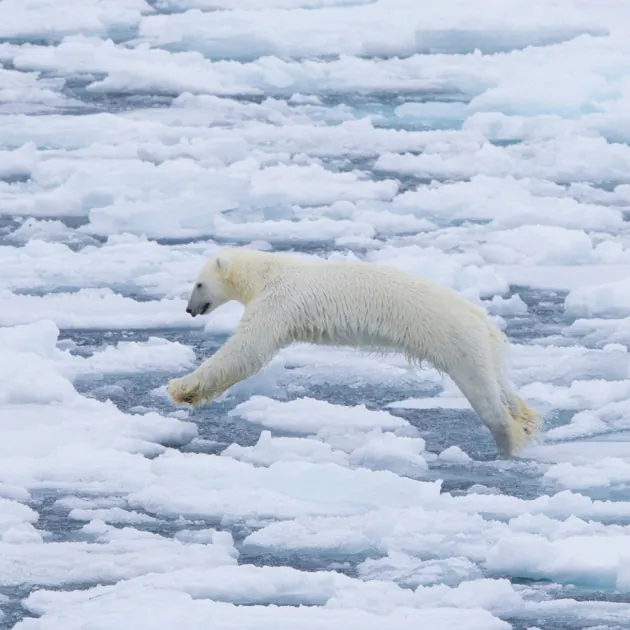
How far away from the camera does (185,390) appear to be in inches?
202

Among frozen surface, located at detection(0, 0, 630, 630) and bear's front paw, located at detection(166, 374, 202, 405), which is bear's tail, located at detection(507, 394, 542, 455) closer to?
frozen surface, located at detection(0, 0, 630, 630)

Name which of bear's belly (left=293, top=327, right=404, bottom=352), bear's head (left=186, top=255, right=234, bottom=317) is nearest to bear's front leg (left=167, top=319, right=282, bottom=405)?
bear's belly (left=293, top=327, right=404, bottom=352)

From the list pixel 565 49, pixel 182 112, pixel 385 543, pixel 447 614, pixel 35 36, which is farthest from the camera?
pixel 35 36

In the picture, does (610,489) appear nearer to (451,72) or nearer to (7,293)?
(7,293)

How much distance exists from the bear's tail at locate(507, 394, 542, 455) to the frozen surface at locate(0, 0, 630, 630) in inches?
2.3

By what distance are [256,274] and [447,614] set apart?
77.6 inches

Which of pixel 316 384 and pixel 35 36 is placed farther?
pixel 35 36

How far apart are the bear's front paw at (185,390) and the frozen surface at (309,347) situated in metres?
0.08

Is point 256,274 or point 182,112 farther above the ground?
point 182,112

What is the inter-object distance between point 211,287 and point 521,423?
1261 mm

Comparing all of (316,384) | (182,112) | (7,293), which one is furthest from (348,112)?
(316,384)

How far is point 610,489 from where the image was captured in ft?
14.9

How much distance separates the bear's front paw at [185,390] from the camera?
5.12 m

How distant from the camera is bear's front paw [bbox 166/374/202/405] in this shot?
512cm
